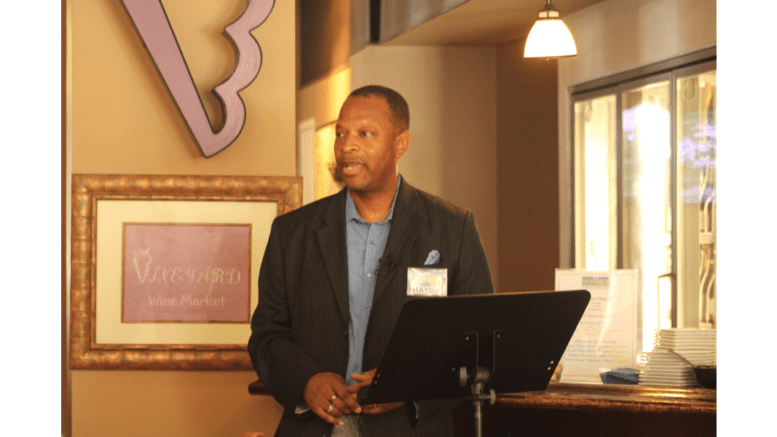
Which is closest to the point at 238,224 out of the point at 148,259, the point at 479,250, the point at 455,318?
the point at 148,259

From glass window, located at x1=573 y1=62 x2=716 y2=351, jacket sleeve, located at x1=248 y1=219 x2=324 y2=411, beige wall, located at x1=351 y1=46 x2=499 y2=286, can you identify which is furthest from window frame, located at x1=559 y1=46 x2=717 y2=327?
jacket sleeve, located at x1=248 y1=219 x2=324 y2=411

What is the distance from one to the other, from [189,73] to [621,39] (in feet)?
12.9

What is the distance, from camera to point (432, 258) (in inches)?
79.7

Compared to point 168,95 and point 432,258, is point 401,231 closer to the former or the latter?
point 432,258

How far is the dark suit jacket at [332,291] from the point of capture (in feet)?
6.43

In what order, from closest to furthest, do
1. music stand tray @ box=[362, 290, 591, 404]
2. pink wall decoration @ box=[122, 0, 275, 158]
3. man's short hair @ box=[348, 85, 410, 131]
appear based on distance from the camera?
music stand tray @ box=[362, 290, 591, 404]
man's short hair @ box=[348, 85, 410, 131]
pink wall decoration @ box=[122, 0, 275, 158]

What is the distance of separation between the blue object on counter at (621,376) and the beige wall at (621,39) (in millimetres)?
2828

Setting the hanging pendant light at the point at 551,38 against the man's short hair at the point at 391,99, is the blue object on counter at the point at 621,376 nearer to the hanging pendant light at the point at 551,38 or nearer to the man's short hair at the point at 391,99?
the man's short hair at the point at 391,99

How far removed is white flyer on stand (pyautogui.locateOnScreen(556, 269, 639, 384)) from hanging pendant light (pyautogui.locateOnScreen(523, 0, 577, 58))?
2.51m

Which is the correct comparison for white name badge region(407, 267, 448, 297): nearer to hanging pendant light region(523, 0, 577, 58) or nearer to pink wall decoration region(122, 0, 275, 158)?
pink wall decoration region(122, 0, 275, 158)

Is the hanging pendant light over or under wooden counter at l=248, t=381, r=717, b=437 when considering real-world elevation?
over

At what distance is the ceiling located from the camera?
576cm

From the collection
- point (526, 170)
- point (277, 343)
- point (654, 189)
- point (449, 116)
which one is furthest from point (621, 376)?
point (449, 116)
